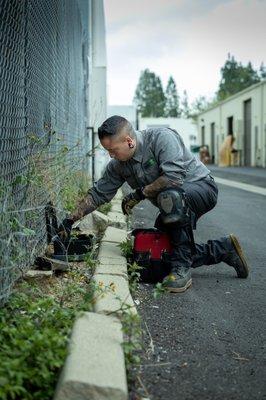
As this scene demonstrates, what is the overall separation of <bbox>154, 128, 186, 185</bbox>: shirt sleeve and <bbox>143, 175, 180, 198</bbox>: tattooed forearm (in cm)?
3

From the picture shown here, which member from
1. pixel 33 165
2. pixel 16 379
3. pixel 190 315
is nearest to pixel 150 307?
pixel 190 315

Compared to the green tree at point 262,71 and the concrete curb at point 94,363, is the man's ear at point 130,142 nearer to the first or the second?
the concrete curb at point 94,363

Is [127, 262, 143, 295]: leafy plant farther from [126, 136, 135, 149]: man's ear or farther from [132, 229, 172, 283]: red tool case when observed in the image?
[126, 136, 135, 149]: man's ear

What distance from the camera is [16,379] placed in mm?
2408

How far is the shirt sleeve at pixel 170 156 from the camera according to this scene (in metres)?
4.50

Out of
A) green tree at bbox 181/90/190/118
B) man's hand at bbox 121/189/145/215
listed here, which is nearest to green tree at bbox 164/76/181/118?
green tree at bbox 181/90/190/118

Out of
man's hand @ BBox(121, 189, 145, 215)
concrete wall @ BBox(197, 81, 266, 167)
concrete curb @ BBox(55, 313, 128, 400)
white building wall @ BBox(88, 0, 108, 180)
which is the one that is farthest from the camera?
concrete wall @ BBox(197, 81, 266, 167)

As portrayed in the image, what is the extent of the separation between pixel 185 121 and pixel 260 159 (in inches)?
852

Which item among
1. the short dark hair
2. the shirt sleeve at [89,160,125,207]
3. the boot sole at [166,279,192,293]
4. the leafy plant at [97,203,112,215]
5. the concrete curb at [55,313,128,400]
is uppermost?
the short dark hair

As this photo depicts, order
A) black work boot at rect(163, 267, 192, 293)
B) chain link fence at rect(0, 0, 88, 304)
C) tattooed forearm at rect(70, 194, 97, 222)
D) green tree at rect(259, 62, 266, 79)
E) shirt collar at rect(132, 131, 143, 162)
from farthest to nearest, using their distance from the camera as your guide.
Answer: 1. green tree at rect(259, 62, 266, 79)
2. tattooed forearm at rect(70, 194, 97, 222)
3. shirt collar at rect(132, 131, 143, 162)
4. black work boot at rect(163, 267, 192, 293)
5. chain link fence at rect(0, 0, 88, 304)

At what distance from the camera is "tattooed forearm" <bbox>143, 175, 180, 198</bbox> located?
14.8 ft

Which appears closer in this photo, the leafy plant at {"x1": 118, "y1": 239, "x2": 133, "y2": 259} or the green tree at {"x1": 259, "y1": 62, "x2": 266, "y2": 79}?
the leafy plant at {"x1": 118, "y1": 239, "x2": 133, "y2": 259}

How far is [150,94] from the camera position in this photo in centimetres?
10794

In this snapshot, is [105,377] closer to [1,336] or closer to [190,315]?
[1,336]
